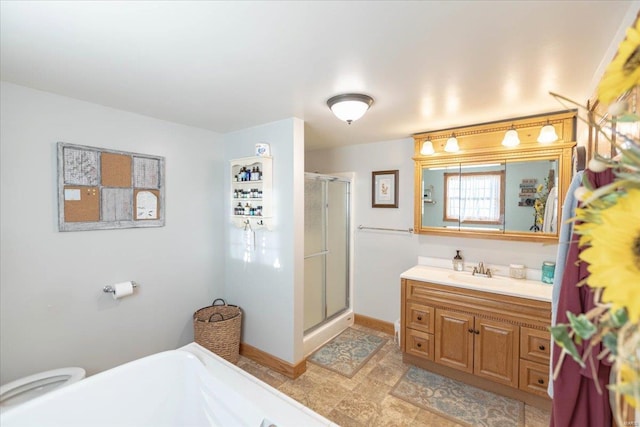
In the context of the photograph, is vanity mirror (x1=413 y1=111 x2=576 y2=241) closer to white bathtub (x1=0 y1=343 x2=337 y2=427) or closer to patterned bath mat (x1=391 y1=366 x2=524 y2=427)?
patterned bath mat (x1=391 y1=366 x2=524 y2=427)

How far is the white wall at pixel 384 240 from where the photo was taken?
123 inches

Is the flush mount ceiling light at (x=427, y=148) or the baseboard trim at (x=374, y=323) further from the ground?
the flush mount ceiling light at (x=427, y=148)

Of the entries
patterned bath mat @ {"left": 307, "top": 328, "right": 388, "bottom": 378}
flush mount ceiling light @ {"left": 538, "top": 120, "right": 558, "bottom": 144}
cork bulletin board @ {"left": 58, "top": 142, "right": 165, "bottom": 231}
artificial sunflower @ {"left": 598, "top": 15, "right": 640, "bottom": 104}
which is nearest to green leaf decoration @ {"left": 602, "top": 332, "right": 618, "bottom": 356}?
artificial sunflower @ {"left": 598, "top": 15, "right": 640, "bottom": 104}

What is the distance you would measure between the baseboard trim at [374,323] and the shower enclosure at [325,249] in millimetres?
189

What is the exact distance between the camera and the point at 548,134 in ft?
7.48

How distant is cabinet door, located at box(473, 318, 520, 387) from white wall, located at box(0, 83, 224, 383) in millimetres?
2524

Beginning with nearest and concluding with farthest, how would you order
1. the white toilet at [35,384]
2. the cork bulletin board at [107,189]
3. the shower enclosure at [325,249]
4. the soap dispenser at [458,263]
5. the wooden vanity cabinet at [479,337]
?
the white toilet at [35,384]
the cork bulletin board at [107,189]
the wooden vanity cabinet at [479,337]
the soap dispenser at [458,263]
the shower enclosure at [325,249]

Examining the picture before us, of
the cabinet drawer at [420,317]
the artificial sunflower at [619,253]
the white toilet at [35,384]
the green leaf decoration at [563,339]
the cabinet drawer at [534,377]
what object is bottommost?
the cabinet drawer at [534,377]

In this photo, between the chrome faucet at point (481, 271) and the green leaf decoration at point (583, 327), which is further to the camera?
the chrome faucet at point (481, 271)

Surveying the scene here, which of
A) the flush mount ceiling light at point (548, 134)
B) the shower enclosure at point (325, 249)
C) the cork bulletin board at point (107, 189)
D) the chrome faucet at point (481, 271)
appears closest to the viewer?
the cork bulletin board at point (107, 189)

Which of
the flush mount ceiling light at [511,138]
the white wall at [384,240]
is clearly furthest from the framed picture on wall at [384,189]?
the flush mount ceiling light at [511,138]

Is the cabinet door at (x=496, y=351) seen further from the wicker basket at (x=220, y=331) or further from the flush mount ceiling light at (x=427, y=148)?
the wicker basket at (x=220, y=331)

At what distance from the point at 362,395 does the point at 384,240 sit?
1648mm

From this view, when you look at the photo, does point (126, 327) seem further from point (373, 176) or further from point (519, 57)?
point (519, 57)
